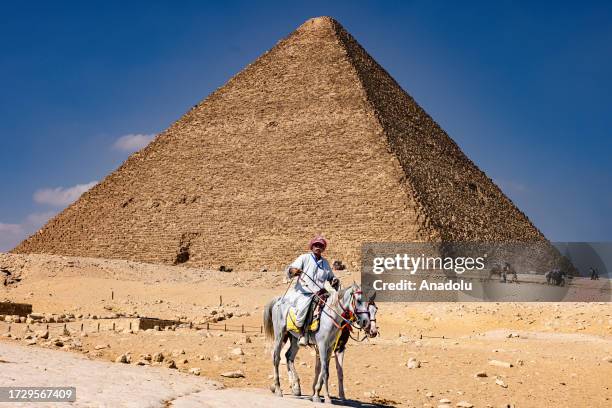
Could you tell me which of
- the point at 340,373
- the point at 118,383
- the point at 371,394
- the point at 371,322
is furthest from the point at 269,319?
the point at 118,383

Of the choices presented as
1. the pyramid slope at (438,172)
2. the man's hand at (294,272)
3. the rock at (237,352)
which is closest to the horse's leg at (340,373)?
the man's hand at (294,272)

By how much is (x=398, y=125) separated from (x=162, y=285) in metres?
27.0

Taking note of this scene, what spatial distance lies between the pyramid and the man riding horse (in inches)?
1192

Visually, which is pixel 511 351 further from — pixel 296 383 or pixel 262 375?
pixel 296 383

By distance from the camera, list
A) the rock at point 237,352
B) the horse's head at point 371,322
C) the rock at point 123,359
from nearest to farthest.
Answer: the horse's head at point 371,322 < the rock at point 123,359 < the rock at point 237,352

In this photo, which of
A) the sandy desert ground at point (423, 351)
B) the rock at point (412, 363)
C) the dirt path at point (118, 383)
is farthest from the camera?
the rock at point (412, 363)

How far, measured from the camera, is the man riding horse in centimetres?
757

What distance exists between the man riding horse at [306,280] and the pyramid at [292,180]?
30.3m

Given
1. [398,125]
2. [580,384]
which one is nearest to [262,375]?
[580,384]

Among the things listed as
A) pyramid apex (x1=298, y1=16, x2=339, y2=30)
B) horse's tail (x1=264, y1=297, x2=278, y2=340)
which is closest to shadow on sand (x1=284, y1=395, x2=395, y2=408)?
horse's tail (x1=264, y1=297, x2=278, y2=340)

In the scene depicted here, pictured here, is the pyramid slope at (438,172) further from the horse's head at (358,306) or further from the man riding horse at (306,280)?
the horse's head at (358,306)

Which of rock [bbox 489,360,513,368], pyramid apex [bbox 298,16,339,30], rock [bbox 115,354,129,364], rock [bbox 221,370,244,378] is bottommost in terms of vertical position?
rock [bbox 221,370,244,378]

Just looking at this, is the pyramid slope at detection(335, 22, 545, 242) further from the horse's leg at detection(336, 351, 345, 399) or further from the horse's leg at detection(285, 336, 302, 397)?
the horse's leg at detection(336, 351, 345, 399)

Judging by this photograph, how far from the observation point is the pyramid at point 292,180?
4225 centimetres
